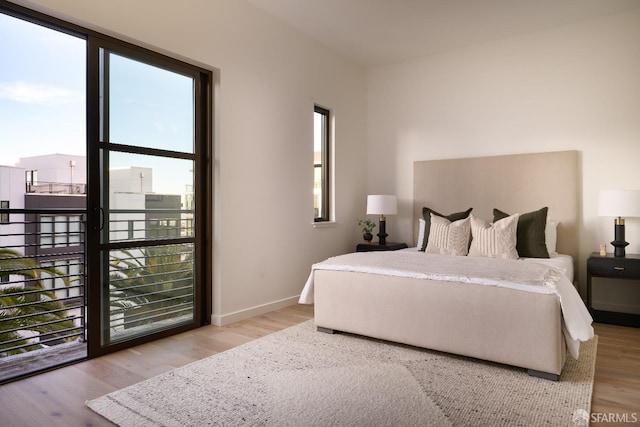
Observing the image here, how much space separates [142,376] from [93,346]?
Answer: 1.78 ft

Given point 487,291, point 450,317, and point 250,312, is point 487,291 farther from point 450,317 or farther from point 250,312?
point 250,312

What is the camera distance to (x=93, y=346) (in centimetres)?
275

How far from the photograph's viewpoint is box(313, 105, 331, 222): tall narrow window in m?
4.90

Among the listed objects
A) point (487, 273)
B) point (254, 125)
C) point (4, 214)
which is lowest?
point (487, 273)

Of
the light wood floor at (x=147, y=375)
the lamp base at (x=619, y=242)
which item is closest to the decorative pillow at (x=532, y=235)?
the lamp base at (x=619, y=242)

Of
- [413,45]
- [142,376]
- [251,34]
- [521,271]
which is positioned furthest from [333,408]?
[413,45]

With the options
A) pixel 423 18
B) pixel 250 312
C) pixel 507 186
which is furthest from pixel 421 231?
pixel 423 18

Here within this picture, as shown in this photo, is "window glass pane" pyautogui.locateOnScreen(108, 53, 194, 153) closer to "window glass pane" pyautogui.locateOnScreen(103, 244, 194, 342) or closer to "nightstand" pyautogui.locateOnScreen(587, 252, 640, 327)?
"window glass pane" pyautogui.locateOnScreen(103, 244, 194, 342)

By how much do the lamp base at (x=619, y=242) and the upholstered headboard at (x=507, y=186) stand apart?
1.34 ft

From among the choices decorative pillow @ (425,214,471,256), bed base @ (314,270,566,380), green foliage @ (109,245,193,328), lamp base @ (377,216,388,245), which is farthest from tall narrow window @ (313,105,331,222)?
green foliage @ (109,245,193,328)

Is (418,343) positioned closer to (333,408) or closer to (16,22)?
(333,408)

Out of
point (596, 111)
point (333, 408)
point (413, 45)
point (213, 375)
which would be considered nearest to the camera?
point (333, 408)

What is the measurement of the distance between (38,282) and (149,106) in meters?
1.48

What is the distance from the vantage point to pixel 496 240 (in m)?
3.62
